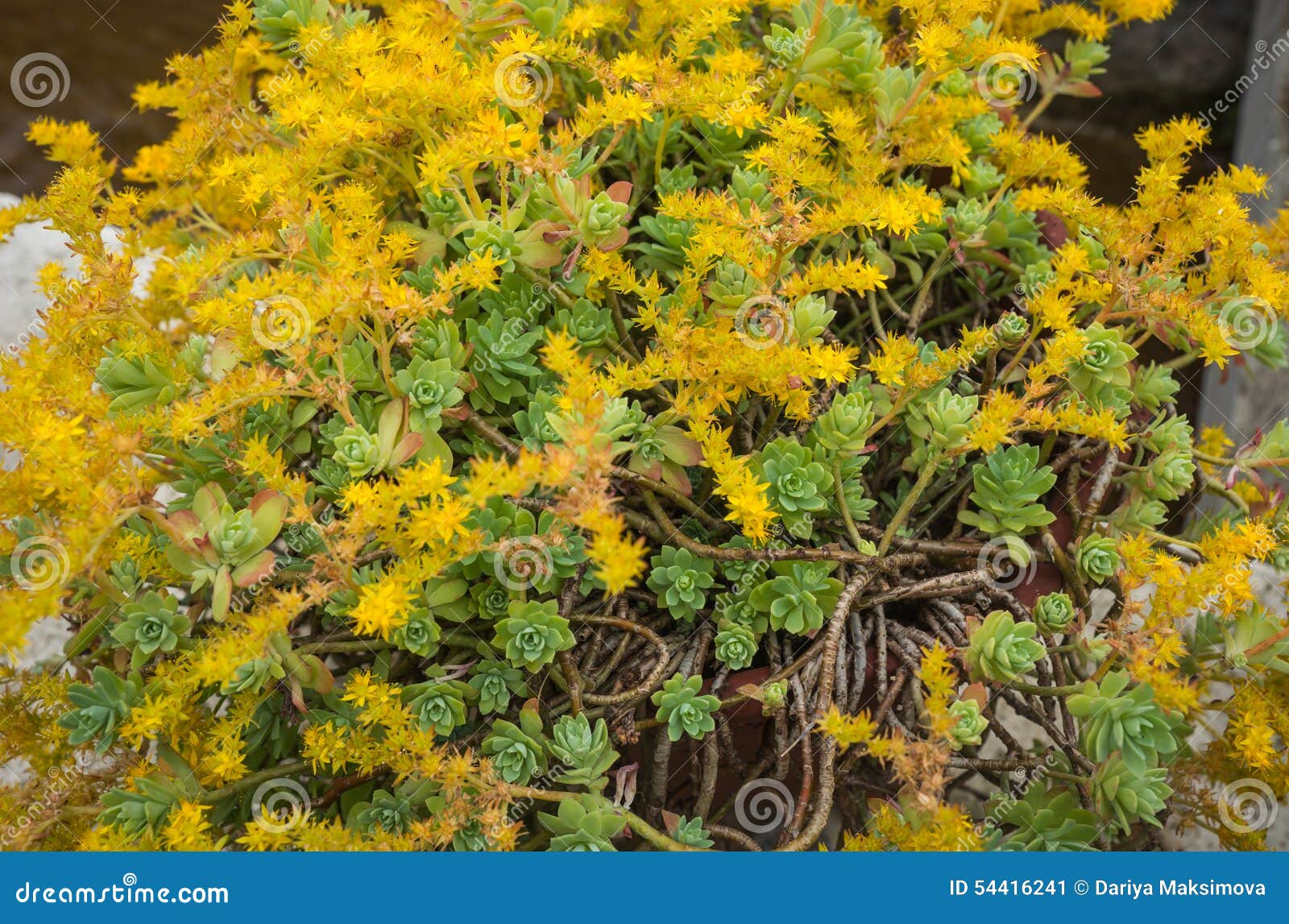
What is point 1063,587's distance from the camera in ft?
3.06

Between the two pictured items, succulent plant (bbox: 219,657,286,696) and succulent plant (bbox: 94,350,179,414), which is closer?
succulent plant (bbox: 219,657,286,696)

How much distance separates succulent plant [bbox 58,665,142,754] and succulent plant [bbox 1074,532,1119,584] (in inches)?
29.3

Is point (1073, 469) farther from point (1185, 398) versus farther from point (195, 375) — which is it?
point (1185, 398)

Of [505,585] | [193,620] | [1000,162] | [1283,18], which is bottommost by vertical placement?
[193,620]

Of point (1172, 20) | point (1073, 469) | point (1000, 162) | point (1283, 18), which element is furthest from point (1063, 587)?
point (1172, 20)

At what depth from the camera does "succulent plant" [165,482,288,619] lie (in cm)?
73

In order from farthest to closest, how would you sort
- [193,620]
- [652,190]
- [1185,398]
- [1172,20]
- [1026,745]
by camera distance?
[1172,20] → [1185,398] → [1026,745] → [652,190] → [193,620]

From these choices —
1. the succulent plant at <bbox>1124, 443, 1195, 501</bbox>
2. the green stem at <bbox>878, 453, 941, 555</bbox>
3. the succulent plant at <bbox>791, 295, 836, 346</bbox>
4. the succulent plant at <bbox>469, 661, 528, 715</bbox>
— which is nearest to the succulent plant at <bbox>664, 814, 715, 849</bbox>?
the succulent plant at <bbox>469, 661, 528, 715</bbox>

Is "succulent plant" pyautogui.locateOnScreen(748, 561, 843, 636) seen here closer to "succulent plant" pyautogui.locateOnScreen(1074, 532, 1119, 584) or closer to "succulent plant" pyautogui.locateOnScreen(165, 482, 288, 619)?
"succulent plant" pyautogui.locateOnScreen(1074, 532, 1119, 584)

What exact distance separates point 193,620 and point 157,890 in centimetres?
21

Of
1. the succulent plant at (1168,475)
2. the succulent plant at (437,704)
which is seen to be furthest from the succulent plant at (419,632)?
the succulent plant at (1168,475)

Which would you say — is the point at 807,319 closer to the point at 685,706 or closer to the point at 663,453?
the point at 663,453

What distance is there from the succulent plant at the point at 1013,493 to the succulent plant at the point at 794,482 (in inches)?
5.6

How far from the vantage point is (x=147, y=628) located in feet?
2.57
